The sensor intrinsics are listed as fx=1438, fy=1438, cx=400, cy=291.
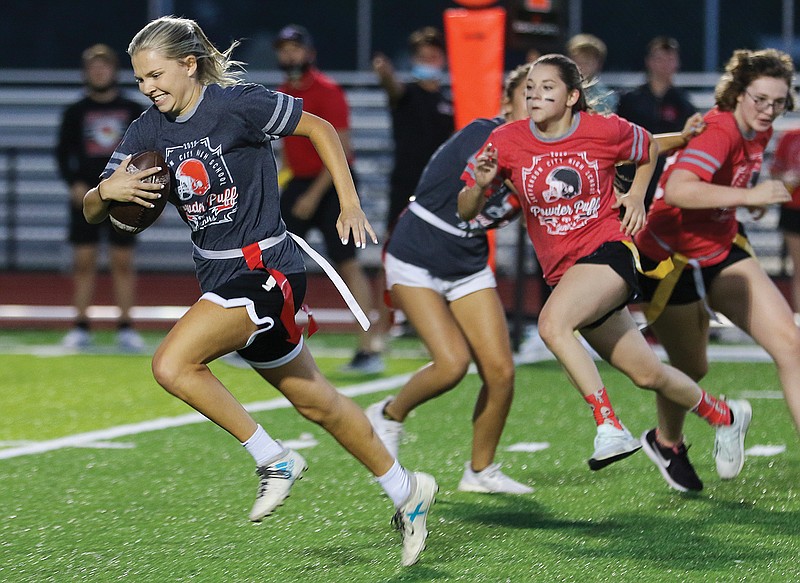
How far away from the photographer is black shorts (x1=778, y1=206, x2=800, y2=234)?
10859 mm

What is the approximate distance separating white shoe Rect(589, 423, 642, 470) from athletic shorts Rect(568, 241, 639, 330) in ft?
1.71

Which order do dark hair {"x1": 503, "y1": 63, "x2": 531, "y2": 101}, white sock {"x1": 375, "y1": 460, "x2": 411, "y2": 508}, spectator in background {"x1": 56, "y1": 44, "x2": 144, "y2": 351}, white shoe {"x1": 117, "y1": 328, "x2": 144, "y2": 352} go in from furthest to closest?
spectator in background {"x1": 56, "y1": 44, "x2": 144, "y2": 351} → white shoe {"x1": 117, "y1": 328, "x2": 144, "y2": 352} → dark hair {"x1": 503, "y1": 63, "x2": 531, "y2": 101} → white sock {"x1": 375, "y1": 460, "x2": 411, "y2": 508}

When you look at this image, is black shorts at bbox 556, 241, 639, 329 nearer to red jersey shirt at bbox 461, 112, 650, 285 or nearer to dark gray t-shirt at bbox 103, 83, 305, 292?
red jersey shirt at bbox 461, 112, 650, 285

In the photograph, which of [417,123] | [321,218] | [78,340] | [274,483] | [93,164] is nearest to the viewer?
[274,483]

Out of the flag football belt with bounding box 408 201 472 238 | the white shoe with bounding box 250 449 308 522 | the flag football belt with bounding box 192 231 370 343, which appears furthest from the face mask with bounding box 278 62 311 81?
the white shoe with bounding box 250 449 308 522

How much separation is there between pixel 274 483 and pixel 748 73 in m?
2.61

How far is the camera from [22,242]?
17.8 m

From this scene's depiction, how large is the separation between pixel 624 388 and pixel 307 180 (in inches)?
108

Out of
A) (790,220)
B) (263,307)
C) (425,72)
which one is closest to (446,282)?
(263,307)

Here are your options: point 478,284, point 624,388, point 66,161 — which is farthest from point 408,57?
point 478,284

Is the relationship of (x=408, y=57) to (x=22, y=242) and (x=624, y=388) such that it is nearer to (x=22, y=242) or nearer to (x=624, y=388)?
(x=22, y=242)

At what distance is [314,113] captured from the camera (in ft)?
33.3

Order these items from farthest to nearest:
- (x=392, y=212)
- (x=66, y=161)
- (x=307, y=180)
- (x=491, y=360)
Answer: (x=66, y=161) → (x=392, y=212) → (x=307, y=180) → (x=491, y=360)

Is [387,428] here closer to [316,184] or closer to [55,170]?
[316,184]
